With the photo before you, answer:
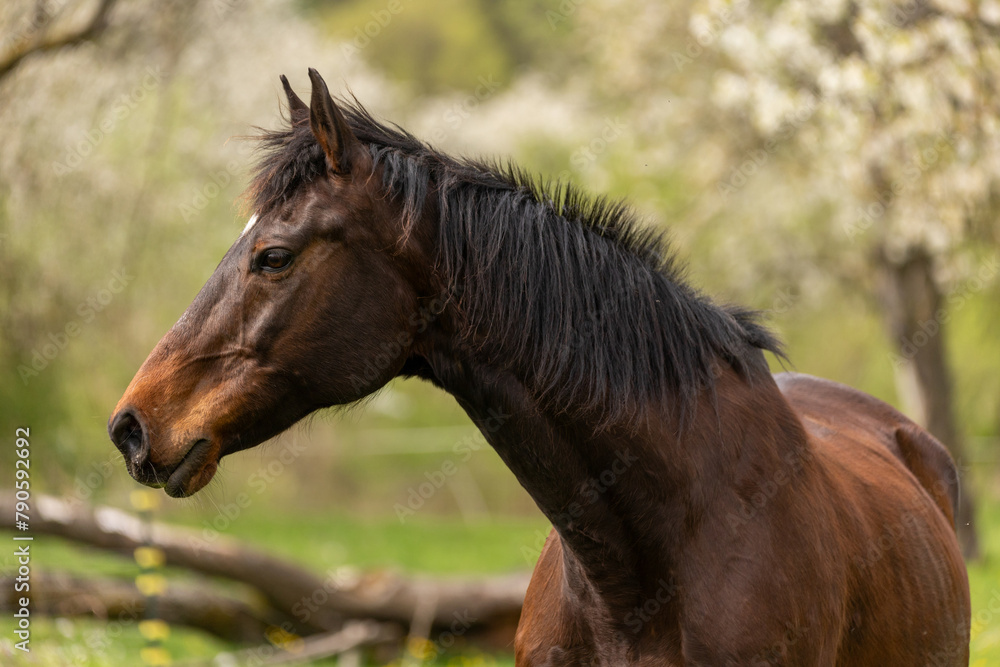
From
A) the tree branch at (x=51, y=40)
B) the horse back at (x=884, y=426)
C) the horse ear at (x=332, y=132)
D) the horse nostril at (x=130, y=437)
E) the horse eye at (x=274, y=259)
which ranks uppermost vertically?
the tree branch at (x=51, y=40)

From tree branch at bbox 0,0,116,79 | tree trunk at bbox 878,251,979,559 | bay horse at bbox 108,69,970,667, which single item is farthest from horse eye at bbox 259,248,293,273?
tree trunk at bbox 878,251,979,559

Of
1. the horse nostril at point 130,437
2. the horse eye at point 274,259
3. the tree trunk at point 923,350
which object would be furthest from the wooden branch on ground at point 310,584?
the tree trunk at point 923,350

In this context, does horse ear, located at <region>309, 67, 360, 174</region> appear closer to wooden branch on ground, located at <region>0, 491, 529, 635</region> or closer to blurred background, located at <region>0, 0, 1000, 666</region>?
blurred background, located at <region>0, 0, 1000, 666</region>

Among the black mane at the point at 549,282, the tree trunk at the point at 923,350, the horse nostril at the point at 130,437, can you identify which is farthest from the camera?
the tree trunk at the point at 923,350

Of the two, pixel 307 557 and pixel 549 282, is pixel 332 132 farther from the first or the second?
pixel 307 557

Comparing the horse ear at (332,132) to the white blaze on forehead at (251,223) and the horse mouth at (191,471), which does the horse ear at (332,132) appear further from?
the horse mouth at (191,471)

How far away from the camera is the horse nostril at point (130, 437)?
231 centimetres

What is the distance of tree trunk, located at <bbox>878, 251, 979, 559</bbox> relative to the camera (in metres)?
11.2

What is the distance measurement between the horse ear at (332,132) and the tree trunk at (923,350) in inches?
394

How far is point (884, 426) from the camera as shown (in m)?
4.16

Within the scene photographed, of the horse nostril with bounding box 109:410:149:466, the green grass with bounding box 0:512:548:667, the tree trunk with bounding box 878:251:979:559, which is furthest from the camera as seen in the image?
the tree trunk with bounding box 878:251:979:559

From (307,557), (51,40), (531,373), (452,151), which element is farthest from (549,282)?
(307,557)

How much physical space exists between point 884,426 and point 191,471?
310cm

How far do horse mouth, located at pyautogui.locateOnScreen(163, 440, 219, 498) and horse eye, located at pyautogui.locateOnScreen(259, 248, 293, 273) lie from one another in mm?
474
